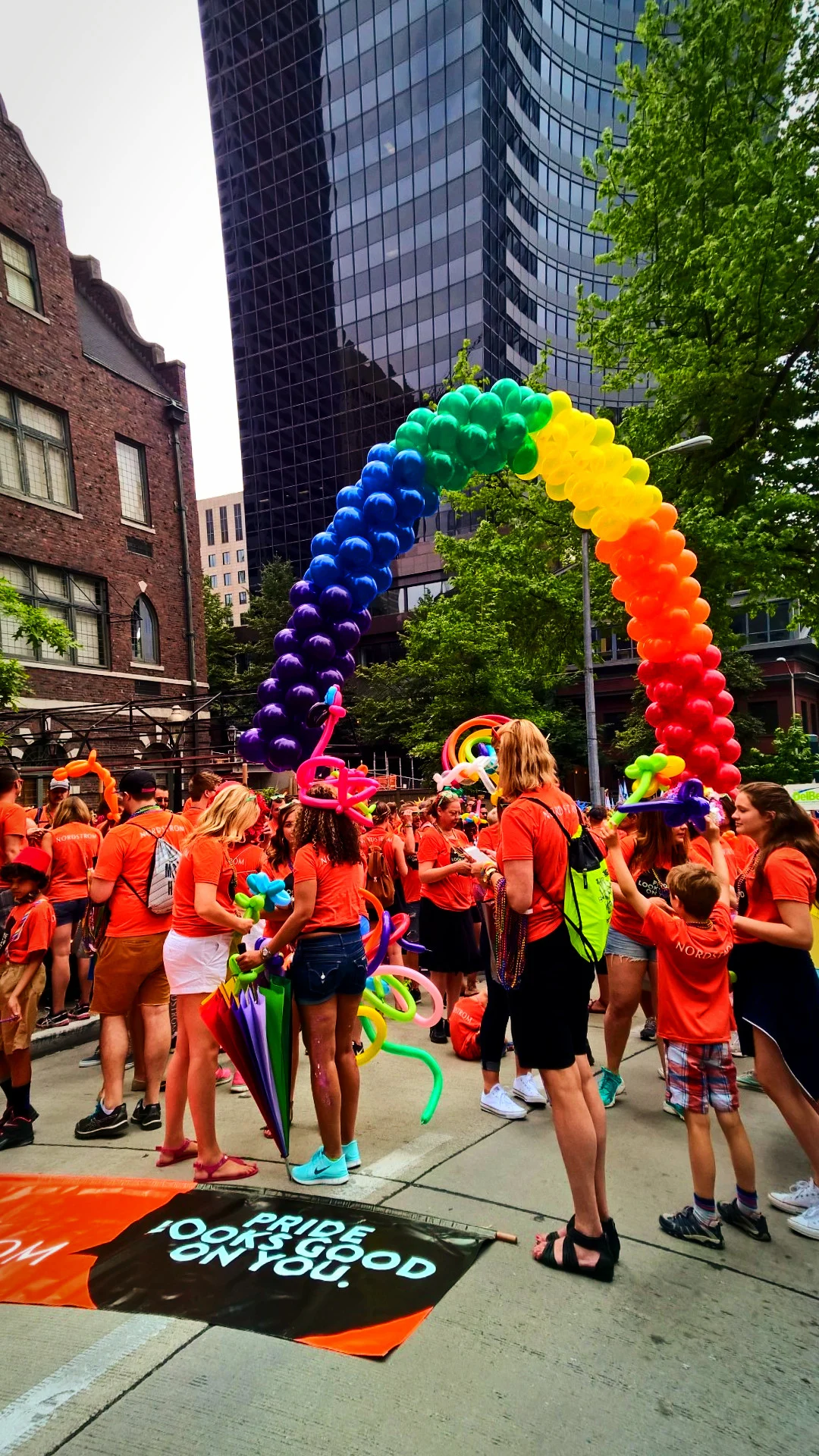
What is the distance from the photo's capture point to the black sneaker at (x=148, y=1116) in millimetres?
4441

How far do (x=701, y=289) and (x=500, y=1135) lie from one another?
40.5 feet

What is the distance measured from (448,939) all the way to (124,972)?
221cm

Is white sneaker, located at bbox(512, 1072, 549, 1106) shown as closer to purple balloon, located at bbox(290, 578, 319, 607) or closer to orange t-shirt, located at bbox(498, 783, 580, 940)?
orange t-shirt, located at bbox(498, 783, 580, 940)

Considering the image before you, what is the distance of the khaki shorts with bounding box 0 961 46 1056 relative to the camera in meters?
4.14

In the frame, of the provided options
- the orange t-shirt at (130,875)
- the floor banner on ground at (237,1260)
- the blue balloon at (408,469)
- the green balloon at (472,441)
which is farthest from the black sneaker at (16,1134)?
the green balloon at (472,441)

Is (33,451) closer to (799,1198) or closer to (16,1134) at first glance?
(16,1134)

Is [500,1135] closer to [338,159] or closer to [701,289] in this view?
[701,289]

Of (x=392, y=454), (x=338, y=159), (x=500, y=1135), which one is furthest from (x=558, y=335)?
(x=500, y=1135)

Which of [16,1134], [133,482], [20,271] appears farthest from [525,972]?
[133,482]

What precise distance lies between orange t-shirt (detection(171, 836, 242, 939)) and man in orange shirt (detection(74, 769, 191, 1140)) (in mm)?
715

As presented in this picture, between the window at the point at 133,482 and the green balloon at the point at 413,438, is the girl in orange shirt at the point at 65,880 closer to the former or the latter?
the green balloon at the point at 413,438

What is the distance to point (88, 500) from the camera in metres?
16.2

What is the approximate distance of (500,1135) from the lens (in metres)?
4.06

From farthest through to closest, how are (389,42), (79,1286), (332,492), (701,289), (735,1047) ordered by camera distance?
(332,492)
(389,42)
(701,289)
(735,1047)
(79,1286)
